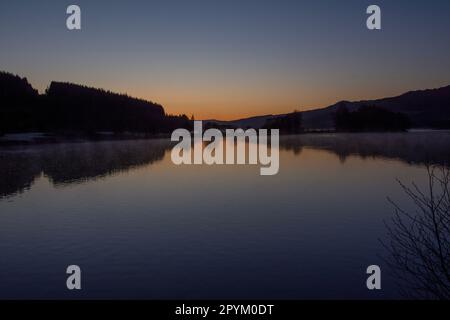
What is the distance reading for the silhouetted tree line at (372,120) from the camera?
554 ft

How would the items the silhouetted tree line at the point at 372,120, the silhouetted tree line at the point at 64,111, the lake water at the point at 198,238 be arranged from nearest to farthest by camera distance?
the lake water at the point at 198,238 < the silhouetted tree line at the point at 64,111 < the silhouetted tree line at the point at 372,120

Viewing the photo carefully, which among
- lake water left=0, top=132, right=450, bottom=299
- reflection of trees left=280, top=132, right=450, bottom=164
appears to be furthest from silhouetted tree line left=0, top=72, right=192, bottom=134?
lake water left=0, top=132, right=450, bottom=299

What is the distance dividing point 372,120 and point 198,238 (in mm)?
169733

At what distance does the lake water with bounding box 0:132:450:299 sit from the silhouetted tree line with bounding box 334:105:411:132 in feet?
495

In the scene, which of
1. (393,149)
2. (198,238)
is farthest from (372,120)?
(198,238)

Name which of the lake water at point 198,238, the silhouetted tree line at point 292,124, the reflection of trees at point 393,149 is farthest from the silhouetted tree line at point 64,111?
the lake water at point 198,238

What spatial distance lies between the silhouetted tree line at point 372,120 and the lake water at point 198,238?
15084cm

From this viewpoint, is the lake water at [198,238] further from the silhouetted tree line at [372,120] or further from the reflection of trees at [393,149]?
the silhouetted tree line at [372,120]

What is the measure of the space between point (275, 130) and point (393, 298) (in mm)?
182812

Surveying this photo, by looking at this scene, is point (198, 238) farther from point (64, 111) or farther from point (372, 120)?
→ point (372, 120)

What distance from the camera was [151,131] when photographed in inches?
7338

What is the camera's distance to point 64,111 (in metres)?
140
